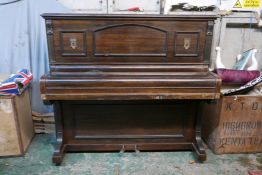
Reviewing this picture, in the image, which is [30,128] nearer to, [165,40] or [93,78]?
[93,78]

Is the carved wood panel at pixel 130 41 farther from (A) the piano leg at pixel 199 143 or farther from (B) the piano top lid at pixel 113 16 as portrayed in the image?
(A) the piano leg at pixel 199 143

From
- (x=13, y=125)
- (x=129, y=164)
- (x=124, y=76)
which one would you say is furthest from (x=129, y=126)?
(x=13, y=125)

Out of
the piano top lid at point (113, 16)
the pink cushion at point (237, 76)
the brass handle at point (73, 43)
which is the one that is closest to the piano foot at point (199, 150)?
the pink cushion at point (237, 76)

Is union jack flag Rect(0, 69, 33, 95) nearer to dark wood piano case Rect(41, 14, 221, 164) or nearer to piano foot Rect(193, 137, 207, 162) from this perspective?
dark wood piano case Rect(41, 14, 221, 164)

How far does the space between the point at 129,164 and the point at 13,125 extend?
1017mm

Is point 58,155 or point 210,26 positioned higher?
point 210,26

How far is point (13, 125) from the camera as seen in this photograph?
6.40 ft

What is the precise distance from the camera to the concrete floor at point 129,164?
1.88 m

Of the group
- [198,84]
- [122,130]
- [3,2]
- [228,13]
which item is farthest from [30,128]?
[228,13]

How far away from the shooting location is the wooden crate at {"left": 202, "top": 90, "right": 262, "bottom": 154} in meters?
1.97

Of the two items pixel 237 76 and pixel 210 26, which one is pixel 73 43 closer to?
pixel 210 26

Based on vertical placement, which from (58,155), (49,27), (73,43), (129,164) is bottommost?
(129,164)

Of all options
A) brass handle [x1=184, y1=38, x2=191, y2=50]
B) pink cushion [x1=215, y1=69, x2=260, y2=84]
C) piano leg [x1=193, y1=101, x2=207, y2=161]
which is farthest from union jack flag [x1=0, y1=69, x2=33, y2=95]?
pink cushion [x1=215, y1=69, x2=260, y2=84]

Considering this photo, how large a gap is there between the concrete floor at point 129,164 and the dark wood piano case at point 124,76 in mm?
85
